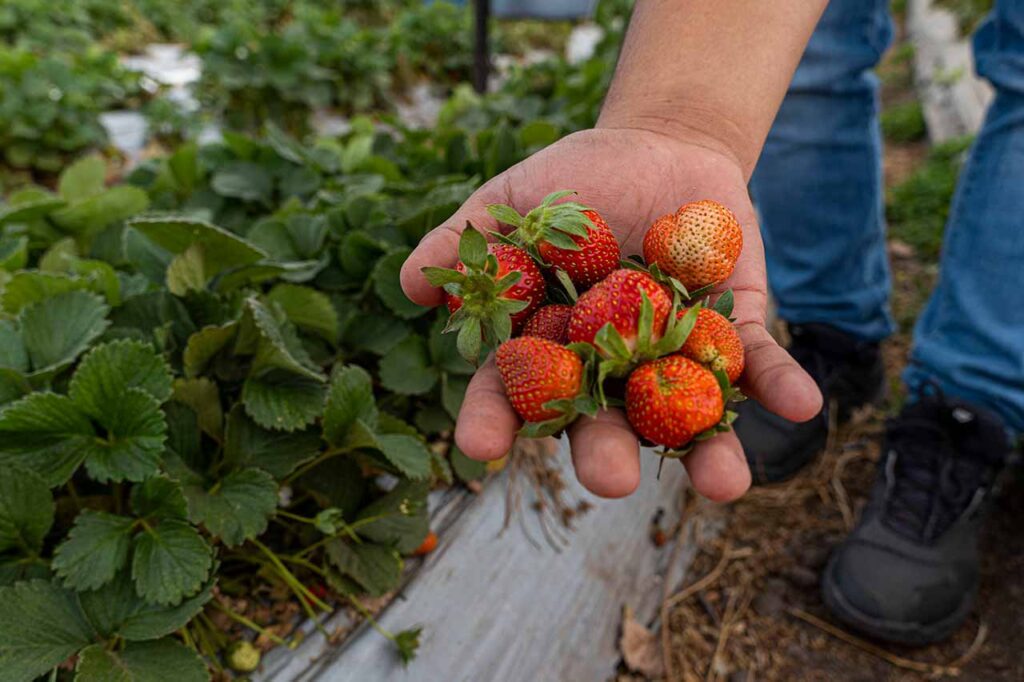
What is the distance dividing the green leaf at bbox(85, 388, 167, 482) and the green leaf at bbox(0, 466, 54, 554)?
62 mm

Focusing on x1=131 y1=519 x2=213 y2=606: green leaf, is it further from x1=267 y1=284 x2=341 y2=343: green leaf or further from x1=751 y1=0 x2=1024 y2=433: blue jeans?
x1=751 y1=0 x2=1024 y2=433: blue jeans

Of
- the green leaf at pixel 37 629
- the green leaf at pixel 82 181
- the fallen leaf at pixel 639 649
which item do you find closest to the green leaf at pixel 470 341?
the green leaf at pixel 37 629

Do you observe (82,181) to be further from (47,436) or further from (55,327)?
(47,436)

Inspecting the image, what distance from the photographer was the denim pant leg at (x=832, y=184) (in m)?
2.01

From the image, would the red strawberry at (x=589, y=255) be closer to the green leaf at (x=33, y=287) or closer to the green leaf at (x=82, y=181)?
the green leaf at (x=33, y=287)

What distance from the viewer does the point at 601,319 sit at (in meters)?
0.95

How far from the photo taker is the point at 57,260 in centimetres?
156

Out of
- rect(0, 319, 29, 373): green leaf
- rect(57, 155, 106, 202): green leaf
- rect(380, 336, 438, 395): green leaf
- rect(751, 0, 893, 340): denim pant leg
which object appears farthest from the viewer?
rect(751, 0, 893, 340): denim pant leg

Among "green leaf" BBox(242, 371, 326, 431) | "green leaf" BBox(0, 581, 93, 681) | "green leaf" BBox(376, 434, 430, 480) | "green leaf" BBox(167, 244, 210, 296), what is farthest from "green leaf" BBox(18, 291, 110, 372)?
"green leaf" BBox(376, 434, 430, 480)

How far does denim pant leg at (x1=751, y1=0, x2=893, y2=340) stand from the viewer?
6.58 feet

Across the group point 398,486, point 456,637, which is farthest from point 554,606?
point 398,486

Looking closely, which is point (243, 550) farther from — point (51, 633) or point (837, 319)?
point (837, 319)

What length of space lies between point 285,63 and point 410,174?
153 cm

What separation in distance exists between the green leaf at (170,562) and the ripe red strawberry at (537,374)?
0.45m
